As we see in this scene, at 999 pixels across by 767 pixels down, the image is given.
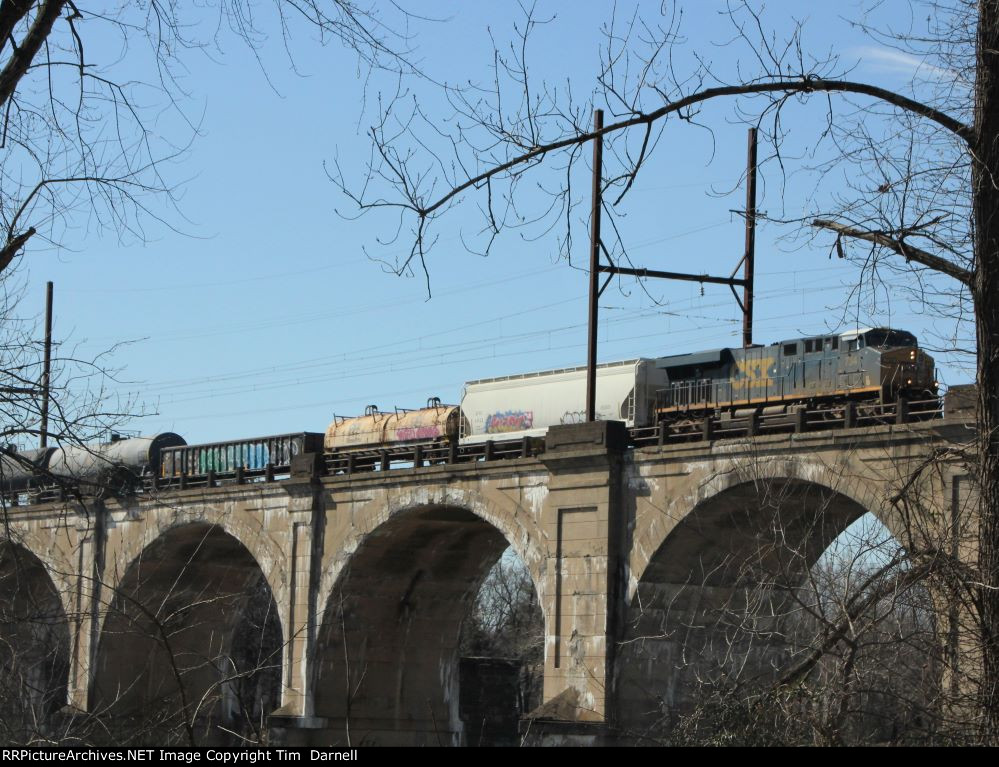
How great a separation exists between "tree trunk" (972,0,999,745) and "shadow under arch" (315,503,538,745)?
28968 mm

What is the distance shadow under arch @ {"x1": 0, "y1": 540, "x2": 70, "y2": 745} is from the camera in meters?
9.87

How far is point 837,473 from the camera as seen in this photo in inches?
1061

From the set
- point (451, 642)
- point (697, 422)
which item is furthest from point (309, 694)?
point (697, 422)

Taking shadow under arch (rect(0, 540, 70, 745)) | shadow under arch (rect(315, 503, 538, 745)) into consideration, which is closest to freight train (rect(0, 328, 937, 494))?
shadow under arch (rect(315, 503, 538, 745))

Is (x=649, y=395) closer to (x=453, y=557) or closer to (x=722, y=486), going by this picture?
(x=722, y=486)

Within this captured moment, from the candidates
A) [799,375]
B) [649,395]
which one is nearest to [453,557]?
[649,395]

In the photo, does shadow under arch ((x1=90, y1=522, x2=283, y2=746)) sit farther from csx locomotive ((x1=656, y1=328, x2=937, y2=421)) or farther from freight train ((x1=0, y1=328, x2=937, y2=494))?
csx locomotive ((x1=656, y1=328, x2=937, y2=421))

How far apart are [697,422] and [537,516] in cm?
434

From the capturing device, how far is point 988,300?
8.20 m

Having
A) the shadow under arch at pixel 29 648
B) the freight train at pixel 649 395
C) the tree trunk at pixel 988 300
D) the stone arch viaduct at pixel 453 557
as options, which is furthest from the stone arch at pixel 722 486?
the tree trunk at pixel 988 300

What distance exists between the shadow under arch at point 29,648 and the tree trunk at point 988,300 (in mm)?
5575

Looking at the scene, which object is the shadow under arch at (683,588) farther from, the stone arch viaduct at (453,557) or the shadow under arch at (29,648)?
the shadow under arch at (29,648)

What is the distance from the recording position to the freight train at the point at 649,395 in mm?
29812

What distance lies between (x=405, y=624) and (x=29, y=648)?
91.2 ft
